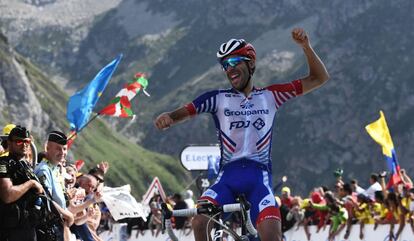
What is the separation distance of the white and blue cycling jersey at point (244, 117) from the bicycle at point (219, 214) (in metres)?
0.77

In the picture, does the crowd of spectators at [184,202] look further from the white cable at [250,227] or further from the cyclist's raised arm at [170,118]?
the white cable at [250,227]

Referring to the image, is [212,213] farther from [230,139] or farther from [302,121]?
[302,121]

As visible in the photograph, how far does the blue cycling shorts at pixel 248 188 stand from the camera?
30.7ft

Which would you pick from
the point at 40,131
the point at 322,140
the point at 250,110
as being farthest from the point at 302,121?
the point at 250,110

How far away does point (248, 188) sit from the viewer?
9539mm

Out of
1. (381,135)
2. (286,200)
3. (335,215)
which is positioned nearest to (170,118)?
(335,215)

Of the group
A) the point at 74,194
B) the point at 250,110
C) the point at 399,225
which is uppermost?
the point at 250,110

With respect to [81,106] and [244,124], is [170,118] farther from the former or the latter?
[81,106]

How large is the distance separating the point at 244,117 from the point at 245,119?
21 millimetres

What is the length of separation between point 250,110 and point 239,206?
1398mm

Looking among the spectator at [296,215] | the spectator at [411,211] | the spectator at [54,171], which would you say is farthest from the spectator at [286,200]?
the spectator at [54,171]

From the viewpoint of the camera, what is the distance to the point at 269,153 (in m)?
A: 9.76

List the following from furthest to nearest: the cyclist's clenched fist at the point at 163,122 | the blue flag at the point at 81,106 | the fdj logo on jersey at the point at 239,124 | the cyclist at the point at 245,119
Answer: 1. the blue flag at the point at 81,106
2. the fdj logo on jersey at the point at 239,124
3. the cyclist at the point at 245,119
4. the cyclist's clenched fist at the point at 163,122

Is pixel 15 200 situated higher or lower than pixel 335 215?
higher
